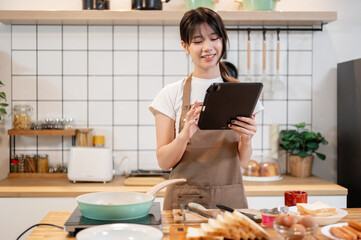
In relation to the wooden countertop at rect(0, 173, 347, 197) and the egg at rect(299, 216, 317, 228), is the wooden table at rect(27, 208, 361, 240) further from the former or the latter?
the wooden countertop at rect(0, 173, 347, 197)

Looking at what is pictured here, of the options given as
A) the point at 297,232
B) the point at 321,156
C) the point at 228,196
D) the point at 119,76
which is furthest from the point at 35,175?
the point at 297,232

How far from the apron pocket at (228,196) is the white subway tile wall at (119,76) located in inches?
48.8

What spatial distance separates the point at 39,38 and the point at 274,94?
5.10 feet

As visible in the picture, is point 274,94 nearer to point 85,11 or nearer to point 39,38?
point 85,11

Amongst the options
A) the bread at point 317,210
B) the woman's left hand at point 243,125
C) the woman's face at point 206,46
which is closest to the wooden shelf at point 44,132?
the woman's face at point 206,46

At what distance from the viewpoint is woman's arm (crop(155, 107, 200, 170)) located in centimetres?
153

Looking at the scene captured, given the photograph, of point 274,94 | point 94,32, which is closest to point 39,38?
point 94,32

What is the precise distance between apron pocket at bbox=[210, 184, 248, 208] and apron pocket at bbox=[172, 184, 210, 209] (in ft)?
0.09

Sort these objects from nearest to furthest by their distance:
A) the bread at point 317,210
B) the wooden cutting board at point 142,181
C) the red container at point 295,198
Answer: the bread at point 317,210 < the red container at point 295,198 < the wooden cutting board at point 142,181

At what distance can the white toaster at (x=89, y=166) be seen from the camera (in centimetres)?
254

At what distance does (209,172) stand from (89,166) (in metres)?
1.09

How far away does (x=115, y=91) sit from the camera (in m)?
2.85

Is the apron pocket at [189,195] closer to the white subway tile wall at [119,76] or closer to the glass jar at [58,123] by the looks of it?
the white subway tile wall at [119,76]

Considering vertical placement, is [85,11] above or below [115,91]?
above
